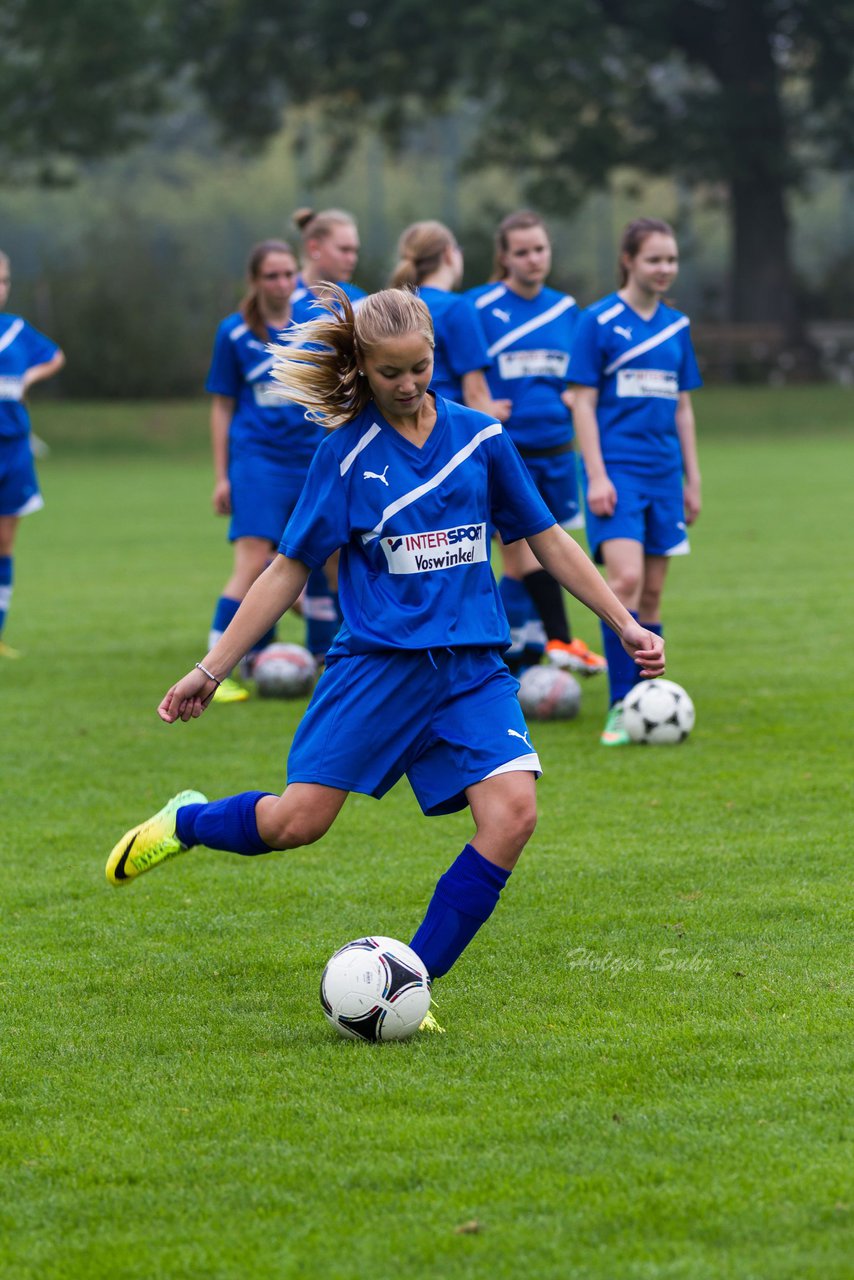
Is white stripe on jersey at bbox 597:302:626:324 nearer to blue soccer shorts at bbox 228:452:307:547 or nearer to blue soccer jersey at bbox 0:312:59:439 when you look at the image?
blue soccer shorts at bbox 228:452:307:547

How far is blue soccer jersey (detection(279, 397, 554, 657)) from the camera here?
420 cm

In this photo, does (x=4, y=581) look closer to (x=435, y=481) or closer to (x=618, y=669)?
(x=618, y=669)

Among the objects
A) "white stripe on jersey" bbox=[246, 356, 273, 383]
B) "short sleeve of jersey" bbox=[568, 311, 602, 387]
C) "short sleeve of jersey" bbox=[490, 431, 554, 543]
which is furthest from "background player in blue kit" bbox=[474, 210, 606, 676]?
"short sleeve of jersey" bbox=[490, 431, 554, 543]

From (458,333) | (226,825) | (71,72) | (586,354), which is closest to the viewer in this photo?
(226,825)

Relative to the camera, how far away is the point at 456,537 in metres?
4.22

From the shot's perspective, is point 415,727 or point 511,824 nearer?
point 511,824

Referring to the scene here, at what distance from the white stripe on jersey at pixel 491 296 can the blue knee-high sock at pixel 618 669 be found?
6.88 ft

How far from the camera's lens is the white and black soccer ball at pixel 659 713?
7.62 m

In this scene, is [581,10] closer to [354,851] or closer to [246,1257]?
[354,851]

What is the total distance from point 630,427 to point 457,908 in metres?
4.00

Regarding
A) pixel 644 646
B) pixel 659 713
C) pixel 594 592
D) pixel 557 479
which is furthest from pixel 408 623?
pixel 557 479

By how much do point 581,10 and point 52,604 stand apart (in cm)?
2451

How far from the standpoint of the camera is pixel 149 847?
15.4 feet

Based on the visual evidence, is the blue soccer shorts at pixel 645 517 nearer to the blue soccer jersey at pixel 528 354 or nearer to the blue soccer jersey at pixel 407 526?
the blue soccer jersey at pixel 528 354
